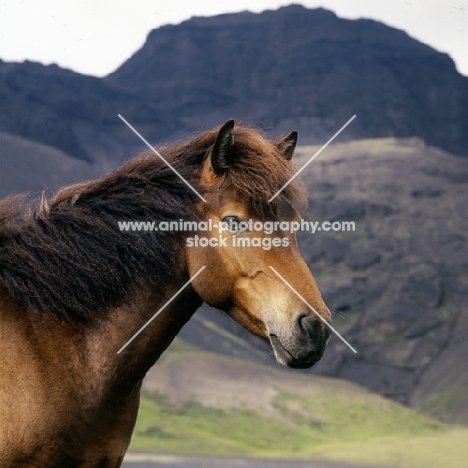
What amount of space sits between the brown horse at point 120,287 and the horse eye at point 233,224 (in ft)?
0.03

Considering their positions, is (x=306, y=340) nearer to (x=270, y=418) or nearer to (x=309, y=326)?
(x=309, y=326)

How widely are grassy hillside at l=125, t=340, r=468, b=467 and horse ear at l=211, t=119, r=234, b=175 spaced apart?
25804 millimetres

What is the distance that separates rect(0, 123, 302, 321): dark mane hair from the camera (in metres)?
4.78

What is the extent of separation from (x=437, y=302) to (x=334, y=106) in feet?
79.8

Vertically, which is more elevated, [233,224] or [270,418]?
[233,224]

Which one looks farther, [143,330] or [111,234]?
[111,234]

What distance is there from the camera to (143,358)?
15.6 feet

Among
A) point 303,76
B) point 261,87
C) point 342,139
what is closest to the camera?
point 342,139

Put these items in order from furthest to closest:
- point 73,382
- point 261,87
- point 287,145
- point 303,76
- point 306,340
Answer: point 261,87 → point 303,76 → point 287,145 → point 73,382 → point 306,340

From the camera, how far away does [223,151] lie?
16.0ft

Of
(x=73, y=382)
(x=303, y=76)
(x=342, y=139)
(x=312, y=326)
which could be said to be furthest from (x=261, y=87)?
(x=312, y=326)

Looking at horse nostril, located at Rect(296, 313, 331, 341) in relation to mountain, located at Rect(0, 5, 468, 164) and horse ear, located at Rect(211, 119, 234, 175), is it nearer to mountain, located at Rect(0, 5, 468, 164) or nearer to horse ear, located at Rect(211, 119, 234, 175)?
horse ear, located at Rect(211, 119, 234, 175)

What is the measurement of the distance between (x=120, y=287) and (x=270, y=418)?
106ft

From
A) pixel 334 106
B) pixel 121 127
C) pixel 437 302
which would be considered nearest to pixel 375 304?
pixel 437 302
